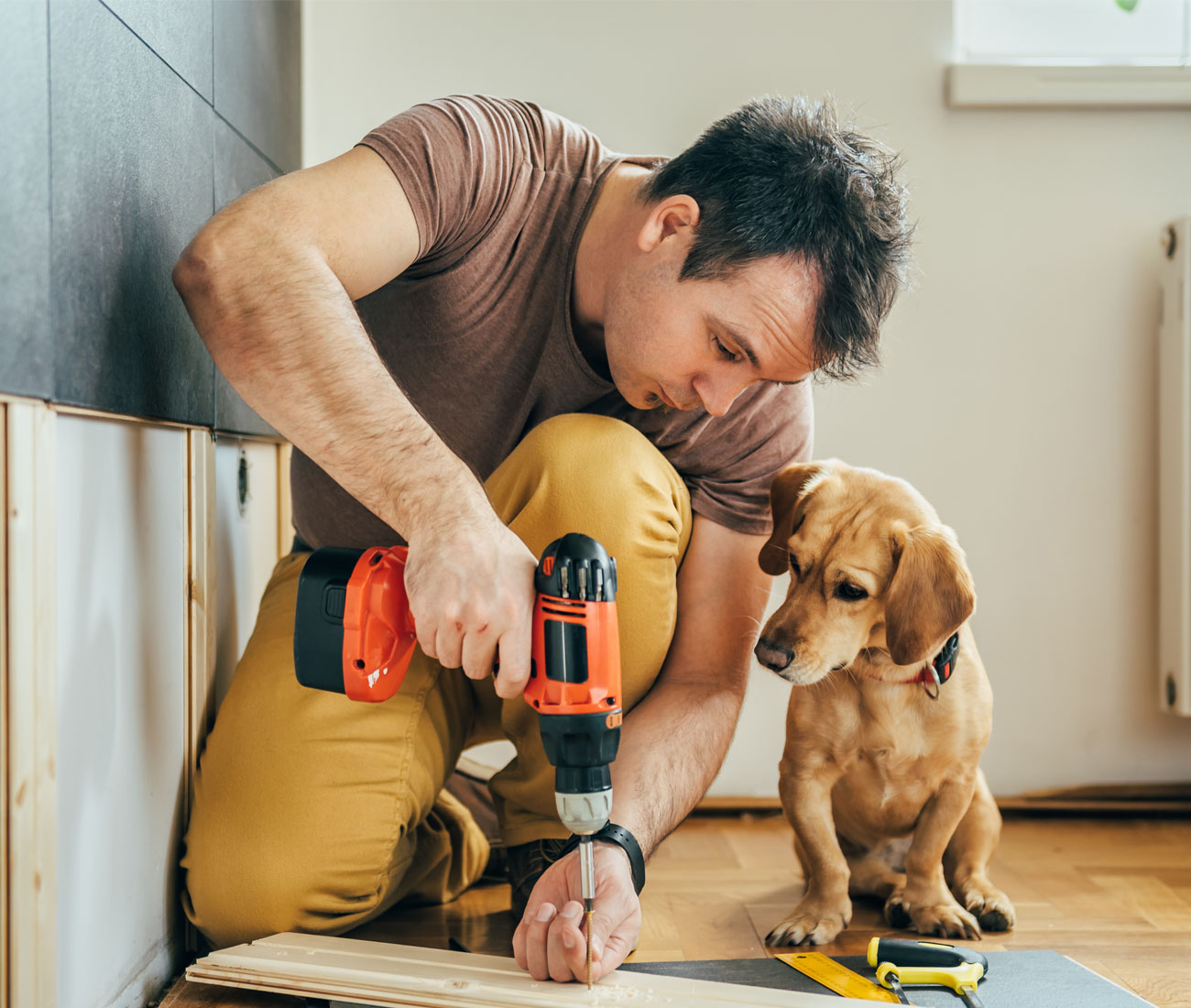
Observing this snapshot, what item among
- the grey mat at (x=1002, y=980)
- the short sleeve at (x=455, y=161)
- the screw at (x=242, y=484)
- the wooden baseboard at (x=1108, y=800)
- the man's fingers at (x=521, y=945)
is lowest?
the wooden baseboard at (x=1108, y=800)

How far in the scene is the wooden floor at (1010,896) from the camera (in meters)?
1.26

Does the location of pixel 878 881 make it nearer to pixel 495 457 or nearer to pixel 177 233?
pixel 495 457

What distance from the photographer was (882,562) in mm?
1328

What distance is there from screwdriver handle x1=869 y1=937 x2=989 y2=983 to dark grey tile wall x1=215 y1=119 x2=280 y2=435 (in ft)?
3.53

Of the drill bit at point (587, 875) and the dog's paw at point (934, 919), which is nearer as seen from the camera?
the drill bit at point (587, 875)

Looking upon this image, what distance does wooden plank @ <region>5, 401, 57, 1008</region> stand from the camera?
0.87 m

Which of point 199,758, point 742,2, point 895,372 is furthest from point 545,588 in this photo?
point 742,2

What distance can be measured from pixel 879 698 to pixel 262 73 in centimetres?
140

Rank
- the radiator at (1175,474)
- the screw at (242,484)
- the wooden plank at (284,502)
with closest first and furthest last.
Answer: the screw at (242,484) → the wooden plank at (284,502) → the radiator at (1175,474)

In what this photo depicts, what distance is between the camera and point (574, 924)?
3.25 feet

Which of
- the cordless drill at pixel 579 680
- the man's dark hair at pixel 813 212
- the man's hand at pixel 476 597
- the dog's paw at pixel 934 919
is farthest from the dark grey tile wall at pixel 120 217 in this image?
the dog's paw at pixel 934 919

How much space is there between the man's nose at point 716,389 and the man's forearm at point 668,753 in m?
0.38

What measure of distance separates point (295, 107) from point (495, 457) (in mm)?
968

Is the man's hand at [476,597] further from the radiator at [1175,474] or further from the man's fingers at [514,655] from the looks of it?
the radiator at [1175,474]
